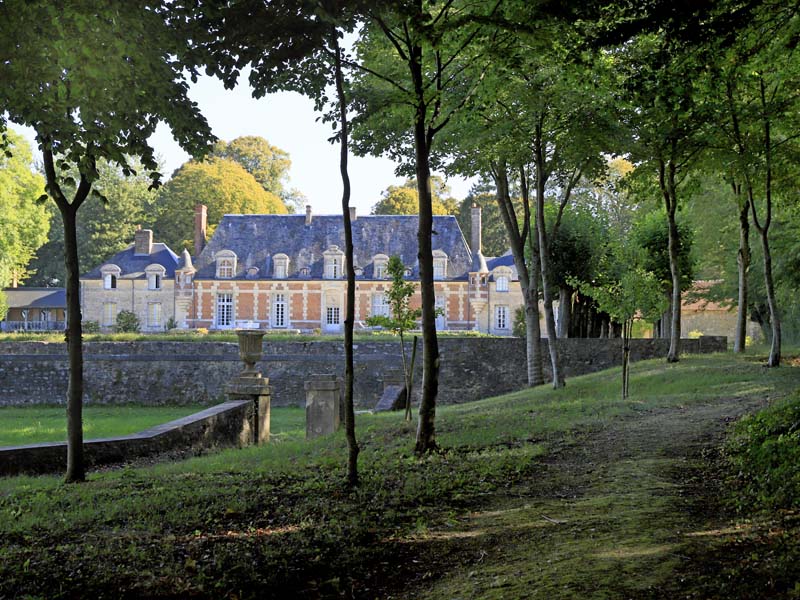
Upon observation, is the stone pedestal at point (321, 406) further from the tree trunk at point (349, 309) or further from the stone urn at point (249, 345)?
the tree trunk at point (349, 309)

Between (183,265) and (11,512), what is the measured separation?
4003cm

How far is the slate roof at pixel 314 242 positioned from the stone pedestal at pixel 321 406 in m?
30.1

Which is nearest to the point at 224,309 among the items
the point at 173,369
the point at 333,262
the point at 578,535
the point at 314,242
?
the point at 314,242

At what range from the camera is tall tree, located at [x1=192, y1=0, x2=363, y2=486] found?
6359mm

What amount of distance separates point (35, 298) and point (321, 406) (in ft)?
144

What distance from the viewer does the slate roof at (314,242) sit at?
44500 mm

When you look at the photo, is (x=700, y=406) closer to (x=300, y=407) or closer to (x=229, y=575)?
(x=229, y=575)

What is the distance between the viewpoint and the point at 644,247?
24391 millimetres

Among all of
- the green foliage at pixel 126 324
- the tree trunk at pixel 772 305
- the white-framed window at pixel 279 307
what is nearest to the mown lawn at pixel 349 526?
the tree trunk at pixel 772 305

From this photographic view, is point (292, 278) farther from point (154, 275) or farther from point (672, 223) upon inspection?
point (672, 223)

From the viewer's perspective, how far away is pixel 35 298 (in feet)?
168

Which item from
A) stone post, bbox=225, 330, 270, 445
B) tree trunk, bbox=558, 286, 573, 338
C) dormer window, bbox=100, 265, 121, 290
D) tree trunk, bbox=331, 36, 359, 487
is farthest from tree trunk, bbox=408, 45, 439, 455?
dormer window, bbox=100, 265, 121, 290

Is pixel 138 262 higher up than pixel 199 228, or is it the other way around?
pixel 199 228

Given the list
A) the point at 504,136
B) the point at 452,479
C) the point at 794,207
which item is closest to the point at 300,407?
the point at 504,136
